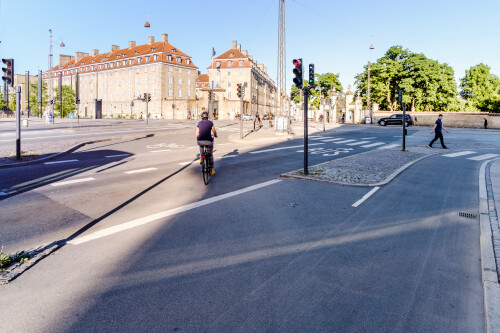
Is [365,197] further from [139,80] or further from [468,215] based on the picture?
[139,80]

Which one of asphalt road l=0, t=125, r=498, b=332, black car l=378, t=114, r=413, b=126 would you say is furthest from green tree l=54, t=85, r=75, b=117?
asphalt road l=0, t=125, r=498, b=332

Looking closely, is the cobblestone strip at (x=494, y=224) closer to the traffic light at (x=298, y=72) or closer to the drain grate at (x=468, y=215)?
the drain grate at (x=468, y=215)

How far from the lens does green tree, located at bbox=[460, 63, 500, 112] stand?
2879 inches

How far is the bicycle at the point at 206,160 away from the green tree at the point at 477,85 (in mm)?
78382

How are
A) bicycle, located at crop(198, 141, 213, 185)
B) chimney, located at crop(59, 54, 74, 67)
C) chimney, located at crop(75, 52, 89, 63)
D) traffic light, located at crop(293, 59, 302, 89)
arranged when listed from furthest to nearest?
1. chimney, located at crop(59, 54, 74, 67)
2. chimney, located at crop(75, 52, 89, 63)
3. traffic light, located at crop(293, 59, 302, 89)
4. bicycle, located at crop(198, 141, 213, 185)

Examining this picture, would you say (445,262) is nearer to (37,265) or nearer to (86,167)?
(37,265)

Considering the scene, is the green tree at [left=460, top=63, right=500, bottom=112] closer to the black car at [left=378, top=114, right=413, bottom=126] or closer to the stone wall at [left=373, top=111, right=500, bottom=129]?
the stone wall at [left=373, top=111, right=500, bottom=129]

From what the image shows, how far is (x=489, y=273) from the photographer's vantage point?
4062 mm

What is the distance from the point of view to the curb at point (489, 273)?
3.13m

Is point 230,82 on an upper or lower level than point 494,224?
upper

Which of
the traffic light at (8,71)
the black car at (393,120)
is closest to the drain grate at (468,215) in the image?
the traffic light at (8,71)

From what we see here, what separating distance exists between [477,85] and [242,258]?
293ft

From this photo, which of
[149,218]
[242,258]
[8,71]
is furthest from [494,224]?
[8,71]

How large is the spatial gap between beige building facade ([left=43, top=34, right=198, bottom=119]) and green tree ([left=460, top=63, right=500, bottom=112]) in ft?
205
